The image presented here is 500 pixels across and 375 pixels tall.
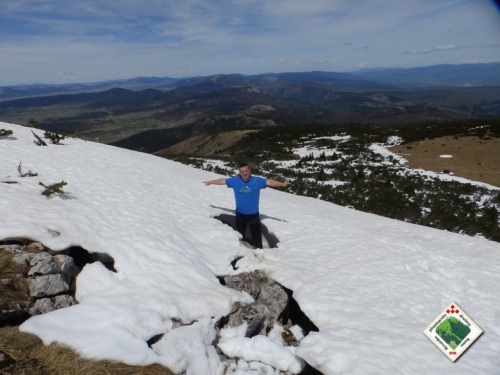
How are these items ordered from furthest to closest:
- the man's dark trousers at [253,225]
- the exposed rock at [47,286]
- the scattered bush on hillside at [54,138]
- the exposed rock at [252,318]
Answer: the scattered bush on hillside at [54,138]
the man's dark trousers at [253,225]
the exposed rock at [252,318]
the exposed rock at [47,286]

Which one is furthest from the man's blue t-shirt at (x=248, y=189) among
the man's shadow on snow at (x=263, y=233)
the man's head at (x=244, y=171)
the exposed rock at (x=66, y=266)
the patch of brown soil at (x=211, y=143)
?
the patch of brown soil at (x=211, y=143)

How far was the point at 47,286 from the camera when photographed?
5.26 meters

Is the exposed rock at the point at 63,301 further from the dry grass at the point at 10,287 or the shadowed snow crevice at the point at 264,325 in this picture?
the shadowed snow crevice at the point at 264,325

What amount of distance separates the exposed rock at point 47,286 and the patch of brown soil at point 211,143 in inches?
2724

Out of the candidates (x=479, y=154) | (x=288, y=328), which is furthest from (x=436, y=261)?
(x=479, y=154)

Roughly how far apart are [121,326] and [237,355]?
7.08ft

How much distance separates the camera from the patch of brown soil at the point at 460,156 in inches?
1076

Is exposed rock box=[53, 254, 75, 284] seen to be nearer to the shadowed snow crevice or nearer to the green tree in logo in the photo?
the shadowed snow crevice

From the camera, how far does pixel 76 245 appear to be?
6492 millimetres

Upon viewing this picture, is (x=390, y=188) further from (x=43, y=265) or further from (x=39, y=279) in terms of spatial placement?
(x=39, y=279)

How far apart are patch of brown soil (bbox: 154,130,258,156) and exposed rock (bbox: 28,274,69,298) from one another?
69185mm

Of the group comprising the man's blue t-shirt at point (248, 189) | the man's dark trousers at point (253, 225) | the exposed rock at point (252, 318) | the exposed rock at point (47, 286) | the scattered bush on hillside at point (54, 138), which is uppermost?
the scattered bush on hillside at point (54, 138)

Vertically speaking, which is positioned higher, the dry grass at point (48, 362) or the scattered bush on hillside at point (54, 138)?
the scattered bush on hillside at point (54, 138)

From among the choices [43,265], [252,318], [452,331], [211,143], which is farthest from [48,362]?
[211,143]
